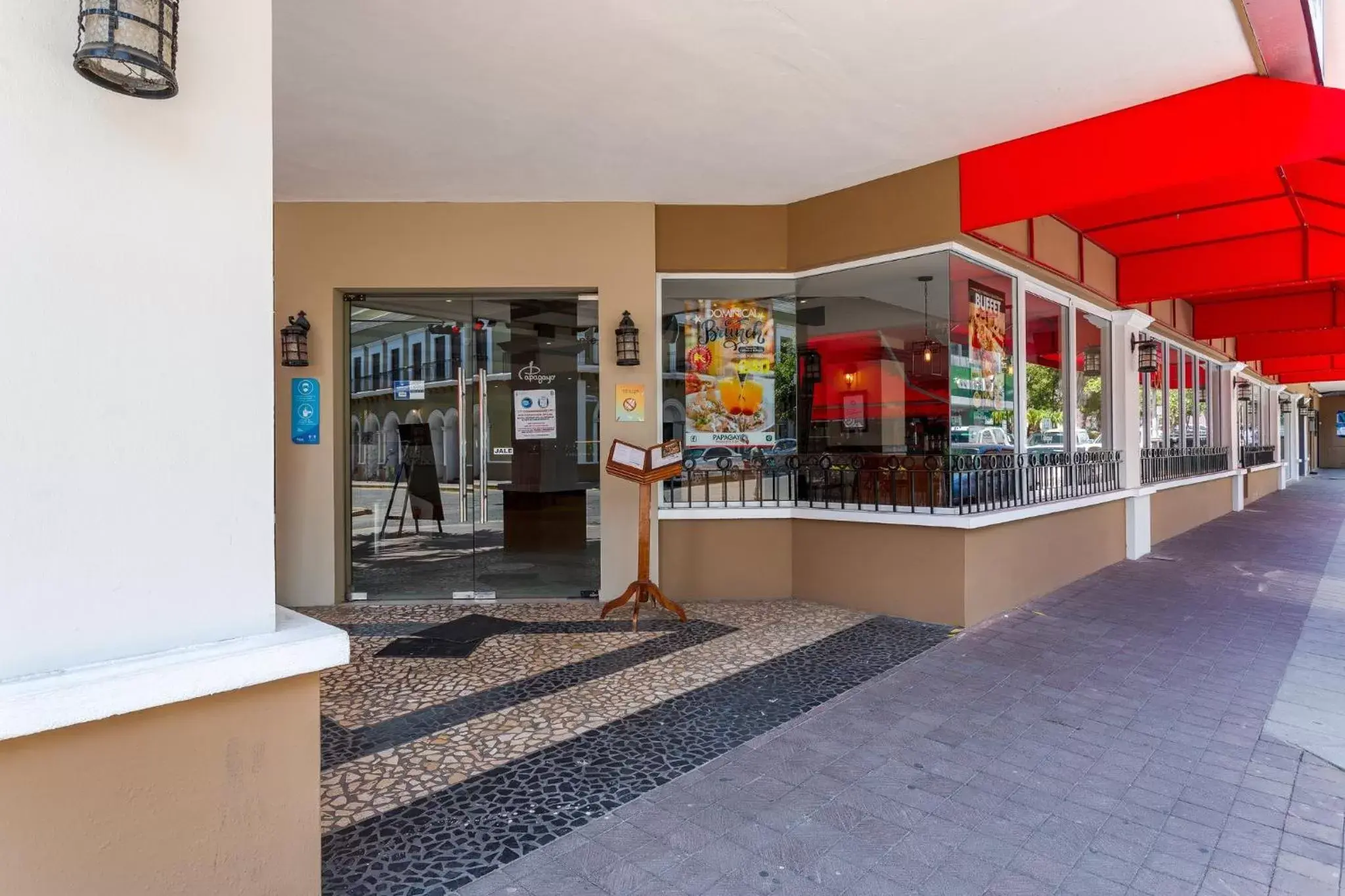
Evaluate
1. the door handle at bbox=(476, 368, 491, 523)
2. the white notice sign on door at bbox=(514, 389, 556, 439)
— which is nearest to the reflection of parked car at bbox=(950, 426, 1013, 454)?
the white notice sign on door at bbox=(514, 389, 556, 439)

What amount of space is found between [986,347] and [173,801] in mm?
5243

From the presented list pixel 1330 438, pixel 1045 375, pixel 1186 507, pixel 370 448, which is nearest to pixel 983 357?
pixel 1045 375

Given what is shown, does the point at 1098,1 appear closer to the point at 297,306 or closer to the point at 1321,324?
the point at 297,306

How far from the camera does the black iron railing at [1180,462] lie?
795cm

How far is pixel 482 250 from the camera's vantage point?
5.28m

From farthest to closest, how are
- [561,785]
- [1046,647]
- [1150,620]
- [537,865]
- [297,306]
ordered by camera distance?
[297,306], [1150,620], [1046,647], [561,785], [537,865]

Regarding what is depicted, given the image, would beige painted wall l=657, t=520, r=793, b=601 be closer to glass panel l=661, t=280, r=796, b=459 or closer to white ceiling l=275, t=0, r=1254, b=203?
glass panel l=661, t=280, r=796, b=459

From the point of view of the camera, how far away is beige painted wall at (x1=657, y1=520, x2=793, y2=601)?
545 cm

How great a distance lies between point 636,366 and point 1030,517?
3261 millimetres

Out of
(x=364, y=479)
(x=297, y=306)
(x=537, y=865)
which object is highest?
(x=297, y=306)

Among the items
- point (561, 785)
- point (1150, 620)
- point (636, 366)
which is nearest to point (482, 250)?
point (636, 366)

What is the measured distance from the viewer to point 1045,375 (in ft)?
19.5

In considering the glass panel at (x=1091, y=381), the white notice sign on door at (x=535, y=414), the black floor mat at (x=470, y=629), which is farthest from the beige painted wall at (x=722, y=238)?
the glass panel at (x=1091, y=381)

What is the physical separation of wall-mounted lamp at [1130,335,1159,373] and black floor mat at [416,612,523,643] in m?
6.98
